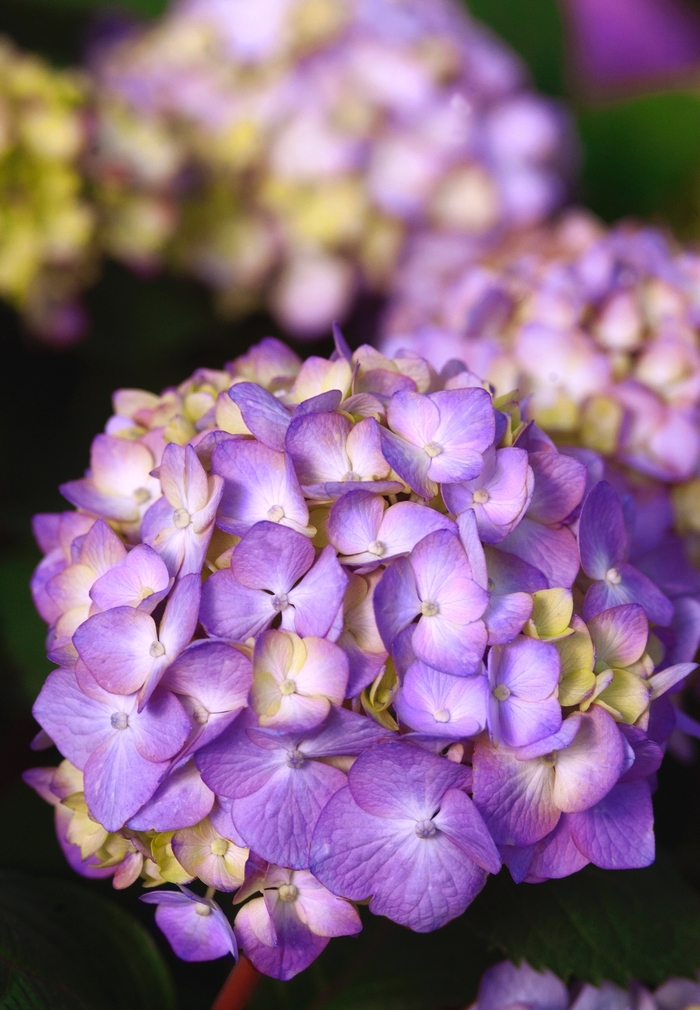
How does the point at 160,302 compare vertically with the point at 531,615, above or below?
below

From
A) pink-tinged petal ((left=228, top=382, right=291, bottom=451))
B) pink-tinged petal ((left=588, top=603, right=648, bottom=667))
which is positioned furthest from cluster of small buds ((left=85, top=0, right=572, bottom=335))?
pink-tinged petal ((left=588, top=603, right=648, bottom=667))

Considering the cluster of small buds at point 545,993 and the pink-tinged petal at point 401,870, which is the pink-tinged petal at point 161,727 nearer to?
the pink-tinged petal at point 401,870

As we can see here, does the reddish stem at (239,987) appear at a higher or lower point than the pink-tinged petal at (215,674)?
lower

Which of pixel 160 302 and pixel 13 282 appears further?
pixel 160 302

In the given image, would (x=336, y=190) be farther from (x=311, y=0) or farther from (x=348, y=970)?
(x=348, y=970)

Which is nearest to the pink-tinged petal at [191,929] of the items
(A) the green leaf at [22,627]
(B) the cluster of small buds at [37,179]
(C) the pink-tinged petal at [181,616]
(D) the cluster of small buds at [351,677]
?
(D) the cluster of small buds at [351,677]

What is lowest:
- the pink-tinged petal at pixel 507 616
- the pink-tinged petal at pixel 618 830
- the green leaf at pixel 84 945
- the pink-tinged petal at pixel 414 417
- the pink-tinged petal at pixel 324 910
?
the green leaf at pixel 84 945

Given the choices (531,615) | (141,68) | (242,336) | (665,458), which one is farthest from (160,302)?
(531,615)
